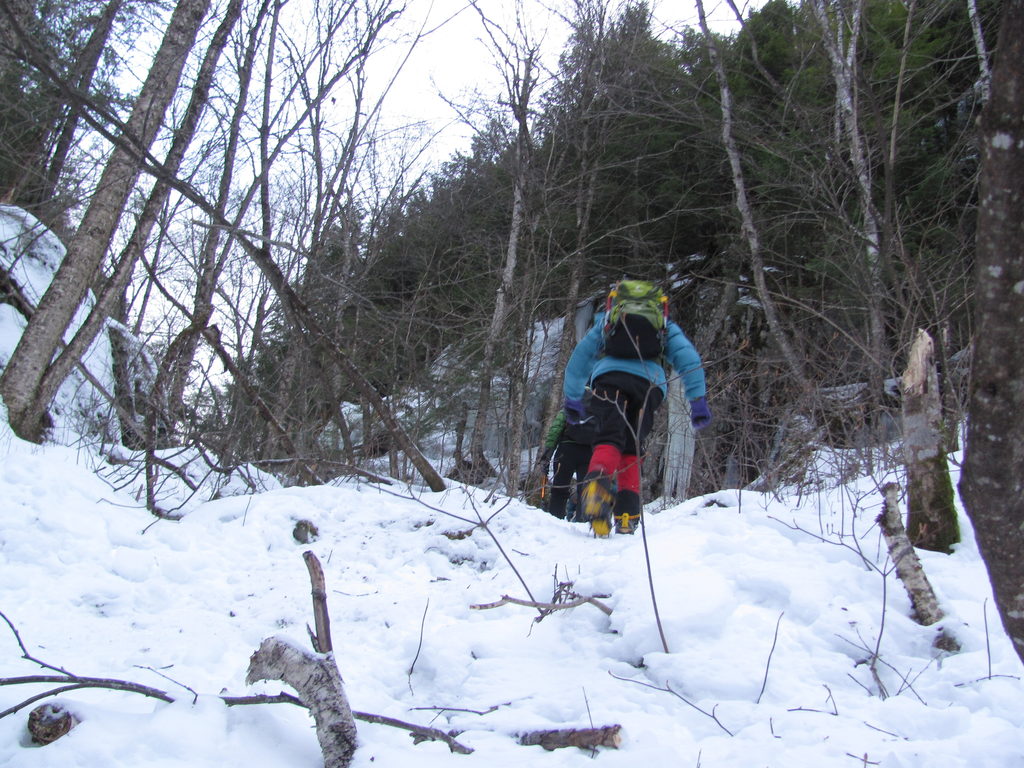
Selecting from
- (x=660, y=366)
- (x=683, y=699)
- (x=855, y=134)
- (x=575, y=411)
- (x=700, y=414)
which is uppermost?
(x=855, y=134)

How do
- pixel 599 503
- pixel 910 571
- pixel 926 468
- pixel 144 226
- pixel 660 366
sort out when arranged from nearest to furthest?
pixel 910 571 < pixel 926 468 < pixel 599 503 < pixel 660 366 < pixel 144 226

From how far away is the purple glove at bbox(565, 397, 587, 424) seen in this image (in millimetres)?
4188

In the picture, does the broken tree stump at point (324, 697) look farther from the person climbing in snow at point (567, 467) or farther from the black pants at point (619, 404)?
the person climbing in snow at point (567, 467)

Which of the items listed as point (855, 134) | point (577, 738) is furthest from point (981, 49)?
point (577, 738)

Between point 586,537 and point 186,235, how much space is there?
841 cm

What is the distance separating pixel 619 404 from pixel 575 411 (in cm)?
39

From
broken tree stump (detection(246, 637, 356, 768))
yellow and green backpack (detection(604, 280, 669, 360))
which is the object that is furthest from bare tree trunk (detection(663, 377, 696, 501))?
broken tree stump (detection(246, 637, 356, 768))

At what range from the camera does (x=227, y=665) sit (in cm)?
208

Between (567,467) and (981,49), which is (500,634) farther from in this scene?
(981,49)

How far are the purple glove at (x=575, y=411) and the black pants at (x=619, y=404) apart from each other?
17 centimetres

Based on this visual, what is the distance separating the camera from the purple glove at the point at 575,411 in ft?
13.7

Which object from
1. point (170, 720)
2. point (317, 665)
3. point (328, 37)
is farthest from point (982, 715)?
point (328, 37)

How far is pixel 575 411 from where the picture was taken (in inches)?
167

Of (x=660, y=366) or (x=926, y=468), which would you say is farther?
(x=660, y=366)
